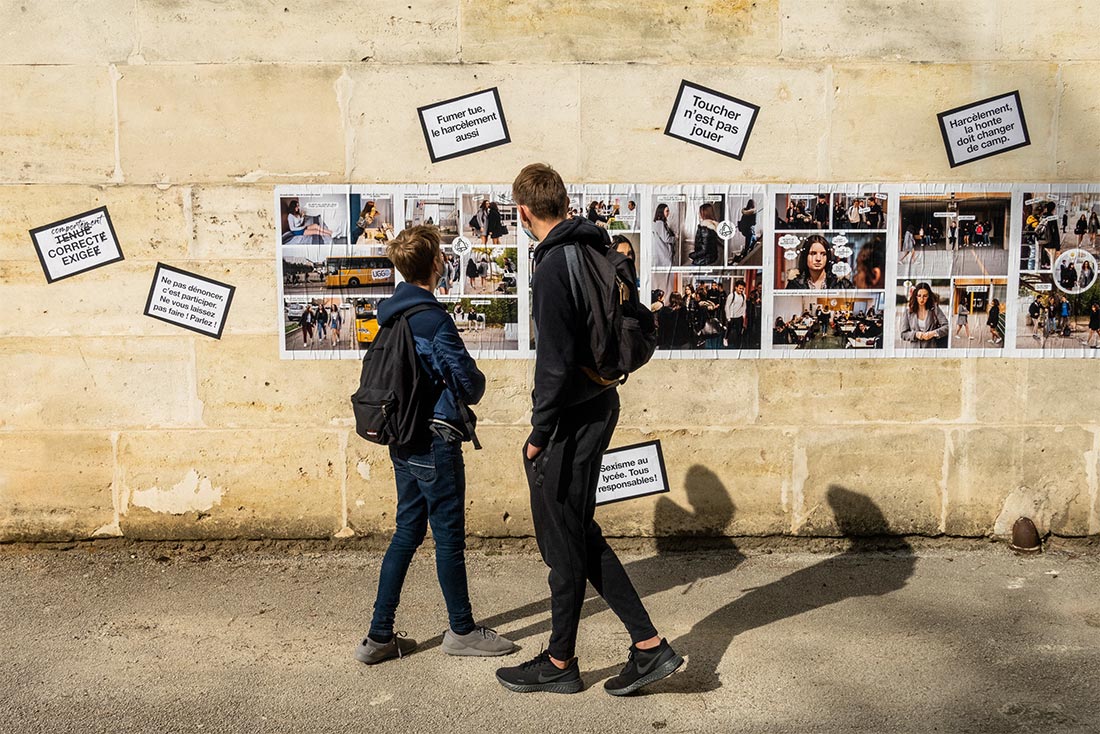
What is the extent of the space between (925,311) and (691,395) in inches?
49.4

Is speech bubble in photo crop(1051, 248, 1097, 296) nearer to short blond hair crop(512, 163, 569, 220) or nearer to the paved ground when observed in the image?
the paved ground

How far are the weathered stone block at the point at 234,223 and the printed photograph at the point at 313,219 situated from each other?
6cm

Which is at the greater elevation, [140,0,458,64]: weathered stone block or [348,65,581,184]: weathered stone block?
[140,0,458,64]: weathered stone block

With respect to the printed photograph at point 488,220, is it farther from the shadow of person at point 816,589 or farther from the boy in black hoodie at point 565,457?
the shadow of person at point 816,589

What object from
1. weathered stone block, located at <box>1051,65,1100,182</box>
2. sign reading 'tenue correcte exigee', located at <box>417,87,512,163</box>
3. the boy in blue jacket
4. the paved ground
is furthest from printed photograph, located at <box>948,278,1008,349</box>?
the boy in blue jacket

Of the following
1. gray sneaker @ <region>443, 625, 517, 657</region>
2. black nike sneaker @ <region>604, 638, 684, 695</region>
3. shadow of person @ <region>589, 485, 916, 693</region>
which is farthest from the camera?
gray sneaker @ <region>443, 625, 517, 657</region>

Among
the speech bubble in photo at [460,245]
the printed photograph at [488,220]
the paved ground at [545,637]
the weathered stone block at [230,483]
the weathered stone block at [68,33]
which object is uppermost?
the weathered stone block at [68,33]

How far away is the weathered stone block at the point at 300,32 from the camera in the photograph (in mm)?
→ 5250

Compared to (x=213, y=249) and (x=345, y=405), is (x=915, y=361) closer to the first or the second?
(x=345, y=405)

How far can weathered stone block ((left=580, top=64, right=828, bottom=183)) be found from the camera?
5289mm

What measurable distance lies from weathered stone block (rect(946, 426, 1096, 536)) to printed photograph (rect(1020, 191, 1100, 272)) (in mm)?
876

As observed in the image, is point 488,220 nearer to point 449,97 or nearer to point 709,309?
point 449,97

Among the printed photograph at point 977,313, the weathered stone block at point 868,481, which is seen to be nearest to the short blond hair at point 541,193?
the weathered stone block at point 868,481

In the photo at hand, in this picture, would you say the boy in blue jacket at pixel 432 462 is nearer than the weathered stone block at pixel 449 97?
Yes
